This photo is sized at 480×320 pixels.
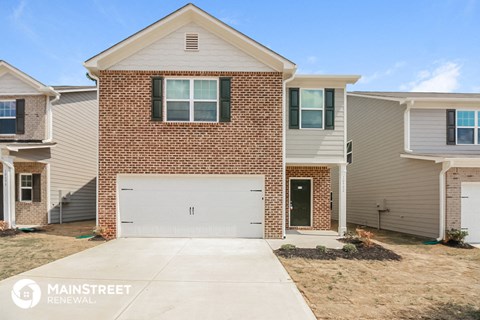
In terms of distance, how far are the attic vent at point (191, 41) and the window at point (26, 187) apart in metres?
10.0

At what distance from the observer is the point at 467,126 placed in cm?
1445

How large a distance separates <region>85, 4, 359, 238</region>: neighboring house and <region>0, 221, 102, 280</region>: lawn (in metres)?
1.48

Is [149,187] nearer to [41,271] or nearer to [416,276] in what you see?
[41,271]

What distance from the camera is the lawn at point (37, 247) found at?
8008 millimetres

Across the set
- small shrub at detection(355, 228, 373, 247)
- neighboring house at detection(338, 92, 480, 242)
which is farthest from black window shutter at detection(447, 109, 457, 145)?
small shrub at detection(355, 228, 373, 247)

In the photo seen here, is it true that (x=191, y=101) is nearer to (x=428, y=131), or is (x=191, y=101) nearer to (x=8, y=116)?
(x=8, y=116)

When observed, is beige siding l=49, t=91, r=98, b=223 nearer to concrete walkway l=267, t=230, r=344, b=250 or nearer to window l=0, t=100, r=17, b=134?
window l=0, t=100, r=17, b=134

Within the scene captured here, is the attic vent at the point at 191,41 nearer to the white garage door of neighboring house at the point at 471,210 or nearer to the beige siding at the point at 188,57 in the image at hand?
the beige siding at the point at 188,57

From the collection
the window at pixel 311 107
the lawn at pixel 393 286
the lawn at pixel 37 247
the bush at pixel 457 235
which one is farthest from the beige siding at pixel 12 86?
the bush at pixel 457 235

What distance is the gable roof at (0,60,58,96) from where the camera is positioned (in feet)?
50.4

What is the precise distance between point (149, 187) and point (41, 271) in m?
5.06

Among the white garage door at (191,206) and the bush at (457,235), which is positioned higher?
the white garage door at (191,206)

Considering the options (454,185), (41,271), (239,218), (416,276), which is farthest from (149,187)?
(454,185)

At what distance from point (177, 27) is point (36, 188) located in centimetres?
Result: 1011
